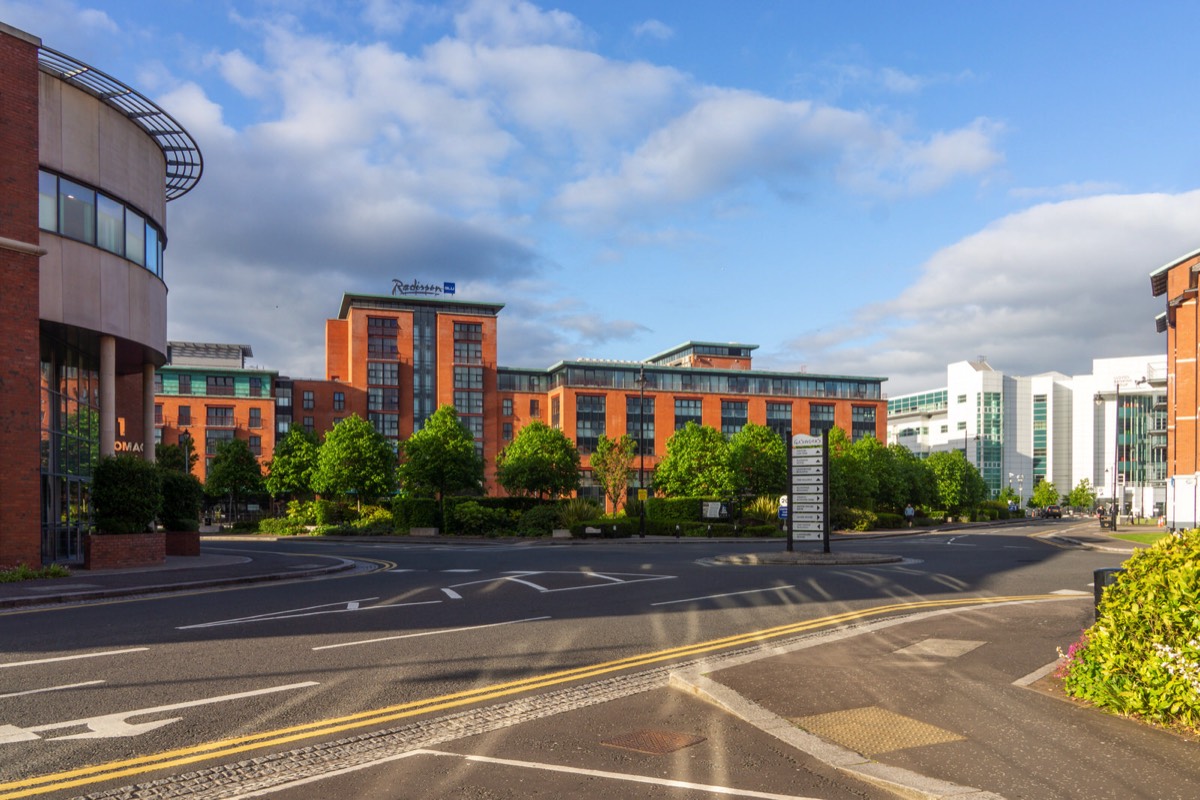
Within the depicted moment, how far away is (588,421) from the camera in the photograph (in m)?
104

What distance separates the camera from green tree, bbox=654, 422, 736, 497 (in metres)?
68.1

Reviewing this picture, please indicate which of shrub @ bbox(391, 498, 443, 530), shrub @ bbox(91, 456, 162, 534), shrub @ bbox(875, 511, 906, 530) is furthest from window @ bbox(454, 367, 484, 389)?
shrub @ bbox(91, 456, 162, 534)

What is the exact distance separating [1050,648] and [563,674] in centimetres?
619

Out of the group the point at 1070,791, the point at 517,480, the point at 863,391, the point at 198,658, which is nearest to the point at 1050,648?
the point at 1070,791

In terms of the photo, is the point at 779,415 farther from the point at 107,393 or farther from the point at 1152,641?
the point at 1152,641

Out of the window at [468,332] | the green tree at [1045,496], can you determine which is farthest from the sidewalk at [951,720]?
the green tree at [1045,496]

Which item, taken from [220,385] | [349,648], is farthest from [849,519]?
[220,385]

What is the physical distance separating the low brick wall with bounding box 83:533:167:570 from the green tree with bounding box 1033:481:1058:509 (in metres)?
146

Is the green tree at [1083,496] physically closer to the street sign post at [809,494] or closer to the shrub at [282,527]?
the shrub at [282,527]

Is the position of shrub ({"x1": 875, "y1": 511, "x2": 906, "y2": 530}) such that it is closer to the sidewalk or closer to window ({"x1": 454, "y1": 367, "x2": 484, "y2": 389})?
window ({"x1": 454, "y1": 367, "x2": 484, "y2": 389})

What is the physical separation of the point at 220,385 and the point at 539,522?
211 ft

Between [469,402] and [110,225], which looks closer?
[110,225]

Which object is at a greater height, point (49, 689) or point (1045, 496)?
point (49, 689)

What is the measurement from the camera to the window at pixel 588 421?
104 m
